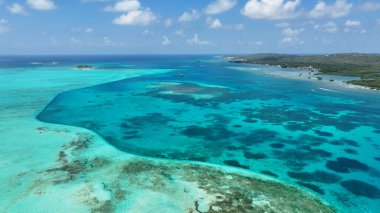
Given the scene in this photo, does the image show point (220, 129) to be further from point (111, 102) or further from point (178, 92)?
point (178, 92)

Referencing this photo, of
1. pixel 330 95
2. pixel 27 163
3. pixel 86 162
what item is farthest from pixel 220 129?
pixel 330 95

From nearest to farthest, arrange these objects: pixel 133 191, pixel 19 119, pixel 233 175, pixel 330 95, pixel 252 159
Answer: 1. pixel 133 191
2. pixel 233 175
3. pixel 252 159
4. pixel 19 119
5. pixel 330 95

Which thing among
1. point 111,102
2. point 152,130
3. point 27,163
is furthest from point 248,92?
point 27,163

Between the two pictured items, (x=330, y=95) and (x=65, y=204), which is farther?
(x=330, y=95)

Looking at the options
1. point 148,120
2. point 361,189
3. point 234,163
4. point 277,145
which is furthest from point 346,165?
point 148,120

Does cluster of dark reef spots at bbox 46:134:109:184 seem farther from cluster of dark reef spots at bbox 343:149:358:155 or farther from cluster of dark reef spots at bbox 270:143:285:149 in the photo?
cluster of dark reef spots at bbox 343:149:358:155

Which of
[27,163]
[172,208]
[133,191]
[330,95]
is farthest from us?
[330,95]

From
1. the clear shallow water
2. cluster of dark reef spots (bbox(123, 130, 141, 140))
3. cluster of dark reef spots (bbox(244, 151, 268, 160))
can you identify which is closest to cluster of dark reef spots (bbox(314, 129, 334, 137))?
the clear shallow water
